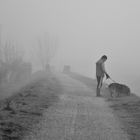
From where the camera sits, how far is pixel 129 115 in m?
12.5

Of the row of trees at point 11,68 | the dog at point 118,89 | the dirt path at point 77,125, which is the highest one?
the dirt path at point 77,125

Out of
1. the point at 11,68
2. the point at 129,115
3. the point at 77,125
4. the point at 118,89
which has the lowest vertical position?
the point at 11,68

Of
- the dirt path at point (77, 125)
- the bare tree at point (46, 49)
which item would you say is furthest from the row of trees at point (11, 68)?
the dirt path at point (77, 125)

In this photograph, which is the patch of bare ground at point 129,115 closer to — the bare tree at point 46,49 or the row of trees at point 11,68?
the row of trees at point 11,68

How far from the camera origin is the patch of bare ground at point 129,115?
32.4 ft

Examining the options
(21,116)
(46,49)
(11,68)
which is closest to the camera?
(21,116)

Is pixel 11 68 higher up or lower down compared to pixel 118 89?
lower down

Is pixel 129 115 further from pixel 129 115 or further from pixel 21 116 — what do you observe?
pixel 21 116

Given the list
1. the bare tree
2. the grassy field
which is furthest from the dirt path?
the bare tree

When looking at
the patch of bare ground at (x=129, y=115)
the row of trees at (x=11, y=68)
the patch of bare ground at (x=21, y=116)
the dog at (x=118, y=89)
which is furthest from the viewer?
the row of trees at (x=11, y=68)

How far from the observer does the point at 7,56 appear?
57438 mm

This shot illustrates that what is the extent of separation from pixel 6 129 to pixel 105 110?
17.8 feet

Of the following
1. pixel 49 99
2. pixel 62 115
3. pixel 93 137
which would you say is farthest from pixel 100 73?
pixel 93 137

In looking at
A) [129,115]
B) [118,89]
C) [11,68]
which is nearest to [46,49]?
[11,68]
